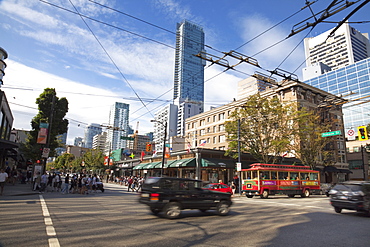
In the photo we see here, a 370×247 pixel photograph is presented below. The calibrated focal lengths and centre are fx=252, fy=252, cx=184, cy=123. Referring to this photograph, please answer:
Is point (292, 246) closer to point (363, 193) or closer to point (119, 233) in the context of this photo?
point (119, 233)

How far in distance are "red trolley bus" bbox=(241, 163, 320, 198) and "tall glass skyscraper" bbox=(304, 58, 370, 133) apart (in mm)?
100595

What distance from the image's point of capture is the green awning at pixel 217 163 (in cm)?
3366

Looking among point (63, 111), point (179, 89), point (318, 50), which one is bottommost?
point (63, 111)

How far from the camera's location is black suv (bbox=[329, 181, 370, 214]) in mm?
11457

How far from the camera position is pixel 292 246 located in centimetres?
632

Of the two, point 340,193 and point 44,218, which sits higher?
point 340,193

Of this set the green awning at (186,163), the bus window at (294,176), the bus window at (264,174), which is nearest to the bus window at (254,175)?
the bus window at (264,174)

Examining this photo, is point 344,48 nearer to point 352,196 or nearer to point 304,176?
point 304,176

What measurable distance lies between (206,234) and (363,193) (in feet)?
28.4

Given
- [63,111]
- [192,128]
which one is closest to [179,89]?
[192,128]

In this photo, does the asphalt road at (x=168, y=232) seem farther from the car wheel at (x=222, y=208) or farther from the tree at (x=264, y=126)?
the tree at (x=264, y=126)

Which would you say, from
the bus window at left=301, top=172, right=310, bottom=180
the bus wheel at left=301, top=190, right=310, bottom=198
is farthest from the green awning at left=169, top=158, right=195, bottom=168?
the bus wheel at left=301, top=190, right=310, bottom=198

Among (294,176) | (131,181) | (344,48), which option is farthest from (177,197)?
(344,48)

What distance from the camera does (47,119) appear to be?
31.8 meters
